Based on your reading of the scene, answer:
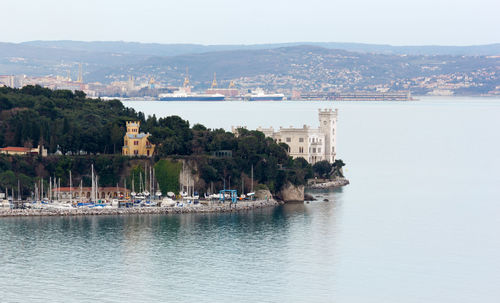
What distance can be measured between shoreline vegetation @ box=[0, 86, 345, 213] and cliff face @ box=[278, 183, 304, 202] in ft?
0.20

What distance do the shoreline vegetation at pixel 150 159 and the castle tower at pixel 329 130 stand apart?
7.20 m

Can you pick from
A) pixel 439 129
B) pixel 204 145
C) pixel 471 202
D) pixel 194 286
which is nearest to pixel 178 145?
pixel 204 145

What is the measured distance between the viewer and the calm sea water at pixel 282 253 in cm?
3991

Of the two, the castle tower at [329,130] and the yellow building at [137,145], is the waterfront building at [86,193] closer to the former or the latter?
the yellow building at [137,145]

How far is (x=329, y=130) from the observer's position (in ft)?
258

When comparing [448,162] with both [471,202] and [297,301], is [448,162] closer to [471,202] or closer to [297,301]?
[471,202]

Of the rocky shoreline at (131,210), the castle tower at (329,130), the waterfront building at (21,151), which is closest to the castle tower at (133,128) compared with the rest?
the waterfront building at (21,151)

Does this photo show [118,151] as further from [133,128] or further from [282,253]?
[282,253]

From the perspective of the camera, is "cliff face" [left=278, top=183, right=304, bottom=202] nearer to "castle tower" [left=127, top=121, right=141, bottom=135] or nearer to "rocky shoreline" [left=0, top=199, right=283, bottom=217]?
"rocky shoreline" [left=0, top=199, right=283, bottom=217]


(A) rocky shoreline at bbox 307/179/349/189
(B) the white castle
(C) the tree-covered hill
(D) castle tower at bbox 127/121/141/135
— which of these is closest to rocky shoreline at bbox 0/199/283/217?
(C) the tree-covered hill

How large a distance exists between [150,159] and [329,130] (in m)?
19.6

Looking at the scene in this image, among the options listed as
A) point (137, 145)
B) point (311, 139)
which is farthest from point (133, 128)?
point (311, 139)

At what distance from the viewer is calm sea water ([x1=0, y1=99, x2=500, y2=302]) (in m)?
39.9

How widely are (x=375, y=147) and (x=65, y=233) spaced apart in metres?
61.0
